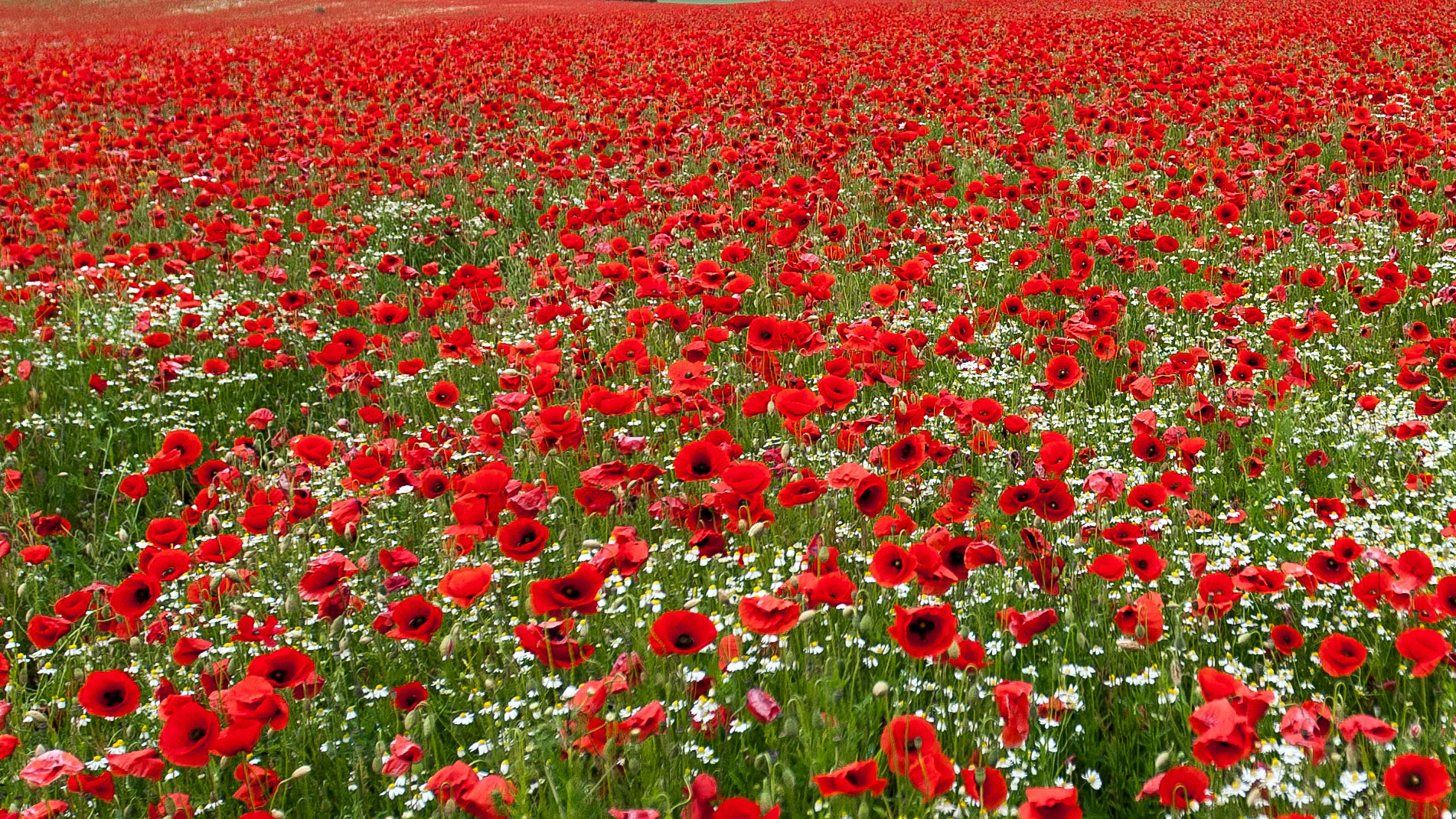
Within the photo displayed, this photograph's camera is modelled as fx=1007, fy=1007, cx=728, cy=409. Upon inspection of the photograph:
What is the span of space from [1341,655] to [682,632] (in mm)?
1257

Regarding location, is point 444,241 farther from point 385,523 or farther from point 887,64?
point 887,64

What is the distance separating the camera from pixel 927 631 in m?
1.94

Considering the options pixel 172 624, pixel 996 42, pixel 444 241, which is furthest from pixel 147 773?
pixel 996 42

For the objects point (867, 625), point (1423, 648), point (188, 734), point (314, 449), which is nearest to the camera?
point (188, 734)

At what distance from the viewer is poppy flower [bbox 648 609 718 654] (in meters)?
1.96

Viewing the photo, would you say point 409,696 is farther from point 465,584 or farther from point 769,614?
point 769,614

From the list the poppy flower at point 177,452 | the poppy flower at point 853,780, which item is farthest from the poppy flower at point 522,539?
the poppy flower at point 177,452

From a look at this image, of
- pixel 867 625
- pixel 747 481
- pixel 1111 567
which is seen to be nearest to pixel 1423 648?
pixel 1111 567

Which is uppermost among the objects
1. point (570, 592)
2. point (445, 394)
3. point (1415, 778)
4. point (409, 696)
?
point (570, 592)

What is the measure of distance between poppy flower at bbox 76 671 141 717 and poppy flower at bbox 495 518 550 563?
788mm

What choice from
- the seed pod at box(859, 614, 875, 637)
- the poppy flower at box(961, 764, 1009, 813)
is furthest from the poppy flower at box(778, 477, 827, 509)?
the poppy flower at box(961, 764, 1009, 813)

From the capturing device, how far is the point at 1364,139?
6.28 m

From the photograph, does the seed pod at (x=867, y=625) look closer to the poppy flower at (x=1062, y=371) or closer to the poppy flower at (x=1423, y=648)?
the poppy flower at (x=1423, y=648)

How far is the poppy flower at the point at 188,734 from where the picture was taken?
184 centimetres
